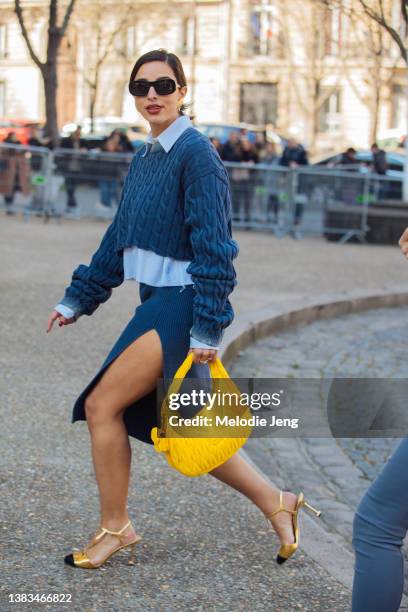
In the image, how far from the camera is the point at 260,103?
2235 inches

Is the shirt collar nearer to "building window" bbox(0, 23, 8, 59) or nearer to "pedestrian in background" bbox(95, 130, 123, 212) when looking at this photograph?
"pedestrian in background" bbox(95, 130, 123, 212)

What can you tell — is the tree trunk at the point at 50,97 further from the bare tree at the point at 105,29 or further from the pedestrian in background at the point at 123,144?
the bare tree at the point at 105,29

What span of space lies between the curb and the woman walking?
27cm

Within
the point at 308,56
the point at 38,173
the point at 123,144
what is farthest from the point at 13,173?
the point at 308,56

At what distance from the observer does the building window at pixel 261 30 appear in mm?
53191

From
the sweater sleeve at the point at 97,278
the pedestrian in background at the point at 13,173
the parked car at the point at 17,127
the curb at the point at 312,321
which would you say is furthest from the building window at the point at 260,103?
the sweater sleeve at the point at 97,278

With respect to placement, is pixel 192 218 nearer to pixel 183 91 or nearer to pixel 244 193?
pixel 183 91

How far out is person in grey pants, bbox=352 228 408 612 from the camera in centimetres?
312

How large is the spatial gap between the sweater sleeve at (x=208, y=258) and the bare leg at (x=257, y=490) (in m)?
0.55

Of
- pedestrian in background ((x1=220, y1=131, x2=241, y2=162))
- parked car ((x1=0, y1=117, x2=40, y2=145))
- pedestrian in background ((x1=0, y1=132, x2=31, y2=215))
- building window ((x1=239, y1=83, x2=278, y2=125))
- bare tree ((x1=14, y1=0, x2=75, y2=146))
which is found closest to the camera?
pedestrian in background ((x1=0, y1=132, x2=31, y2=215))

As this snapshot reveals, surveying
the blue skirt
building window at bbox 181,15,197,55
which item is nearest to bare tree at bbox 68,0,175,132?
building window at bbox 181,15,197,55

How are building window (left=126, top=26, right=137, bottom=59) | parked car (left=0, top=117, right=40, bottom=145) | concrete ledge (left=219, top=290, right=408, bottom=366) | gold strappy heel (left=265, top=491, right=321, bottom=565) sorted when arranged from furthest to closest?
building window (left=126, top=26, right=137, bottom=59) → parked car (left=0, top=117, right=40, bottom=145) → concrete ledge (left=219, top=290, right=408, bottom=366) → gold strappy heel (left=265, top=491, right=321, bottom=565)

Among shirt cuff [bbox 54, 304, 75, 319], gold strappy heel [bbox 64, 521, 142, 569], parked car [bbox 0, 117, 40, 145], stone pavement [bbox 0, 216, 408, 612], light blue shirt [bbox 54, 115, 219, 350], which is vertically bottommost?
parked car [bbox 0, 117, 40, 145]

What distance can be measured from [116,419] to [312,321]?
7186 mm
